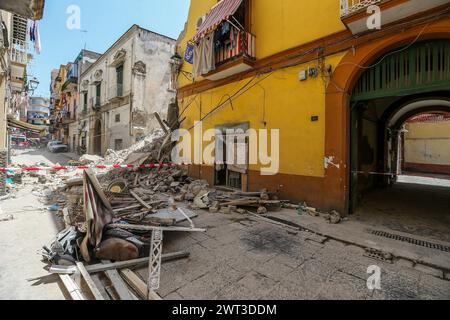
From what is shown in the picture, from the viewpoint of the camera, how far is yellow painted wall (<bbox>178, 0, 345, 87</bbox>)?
531cm

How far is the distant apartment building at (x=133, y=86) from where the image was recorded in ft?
49.0

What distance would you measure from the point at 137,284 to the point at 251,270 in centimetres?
146

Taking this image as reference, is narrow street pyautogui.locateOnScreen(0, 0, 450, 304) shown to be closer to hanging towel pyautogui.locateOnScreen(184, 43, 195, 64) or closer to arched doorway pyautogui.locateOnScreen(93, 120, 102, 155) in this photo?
hanging towel pyautogui.locateOnScreen(184, 43, 195, 64)

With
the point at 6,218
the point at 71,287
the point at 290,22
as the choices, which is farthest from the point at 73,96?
the point at 71,287

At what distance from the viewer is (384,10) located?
412 centimetres

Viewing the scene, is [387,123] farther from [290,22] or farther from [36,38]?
[36,38]

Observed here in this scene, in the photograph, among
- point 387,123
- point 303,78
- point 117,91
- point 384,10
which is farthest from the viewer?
point 117,91

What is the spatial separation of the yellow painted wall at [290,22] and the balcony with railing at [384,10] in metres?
0.54

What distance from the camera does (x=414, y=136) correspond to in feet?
58.3

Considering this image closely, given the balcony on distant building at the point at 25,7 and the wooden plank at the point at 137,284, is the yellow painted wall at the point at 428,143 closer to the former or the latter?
the wooden plank at the point at 137,284

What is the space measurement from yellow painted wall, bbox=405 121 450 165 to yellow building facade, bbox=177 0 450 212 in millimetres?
17345

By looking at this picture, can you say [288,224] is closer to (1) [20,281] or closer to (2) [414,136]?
(1) [20,281]
